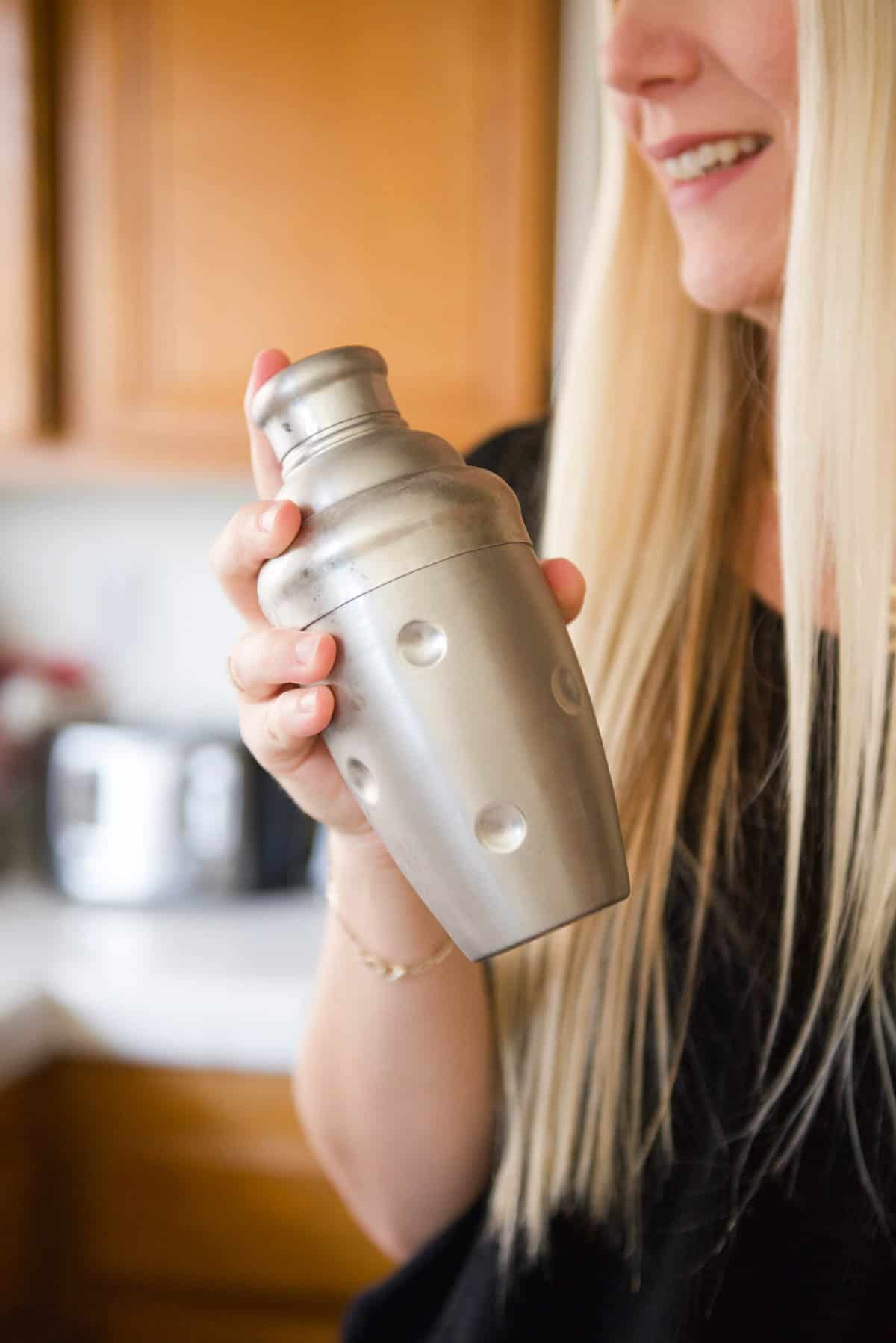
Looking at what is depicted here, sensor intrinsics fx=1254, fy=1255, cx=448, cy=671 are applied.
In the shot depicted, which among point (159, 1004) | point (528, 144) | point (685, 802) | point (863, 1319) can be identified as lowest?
point (159, 1004)

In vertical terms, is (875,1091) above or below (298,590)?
below

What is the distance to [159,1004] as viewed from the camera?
1.36 meters

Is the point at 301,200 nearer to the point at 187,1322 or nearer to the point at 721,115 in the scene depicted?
the point at 721,115

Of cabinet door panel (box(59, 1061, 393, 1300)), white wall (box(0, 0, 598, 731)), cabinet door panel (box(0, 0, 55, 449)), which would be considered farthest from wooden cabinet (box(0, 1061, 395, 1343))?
cabinet door panel (box(0, 0, 55, 449))

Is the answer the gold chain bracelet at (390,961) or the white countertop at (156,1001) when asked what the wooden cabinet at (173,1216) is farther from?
the gold chain bracelet at (390,961)

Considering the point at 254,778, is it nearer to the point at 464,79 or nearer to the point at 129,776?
the point at 129,776

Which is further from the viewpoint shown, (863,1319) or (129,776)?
(129,776)

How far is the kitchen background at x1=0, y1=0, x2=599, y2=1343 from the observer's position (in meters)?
1.40

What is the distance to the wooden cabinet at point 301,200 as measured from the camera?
148cm

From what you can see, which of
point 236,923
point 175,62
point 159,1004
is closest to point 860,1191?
point 159,1004

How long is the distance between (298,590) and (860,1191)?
0.46 metres

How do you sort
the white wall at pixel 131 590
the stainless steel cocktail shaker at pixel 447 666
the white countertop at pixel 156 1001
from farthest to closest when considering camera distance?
the white wall at pixel 131 590
the white countertop at pixel 156 1001
the stainless steel cocktail shaker at pixel 447 666

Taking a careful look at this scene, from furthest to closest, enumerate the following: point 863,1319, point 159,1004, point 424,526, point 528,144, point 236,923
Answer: point 236,923 < point 528,144 < point 159,1004 < point 863,1319 < point 424,526

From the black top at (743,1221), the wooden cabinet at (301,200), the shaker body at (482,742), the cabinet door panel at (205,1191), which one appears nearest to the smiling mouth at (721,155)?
the black top at (743,1221)
